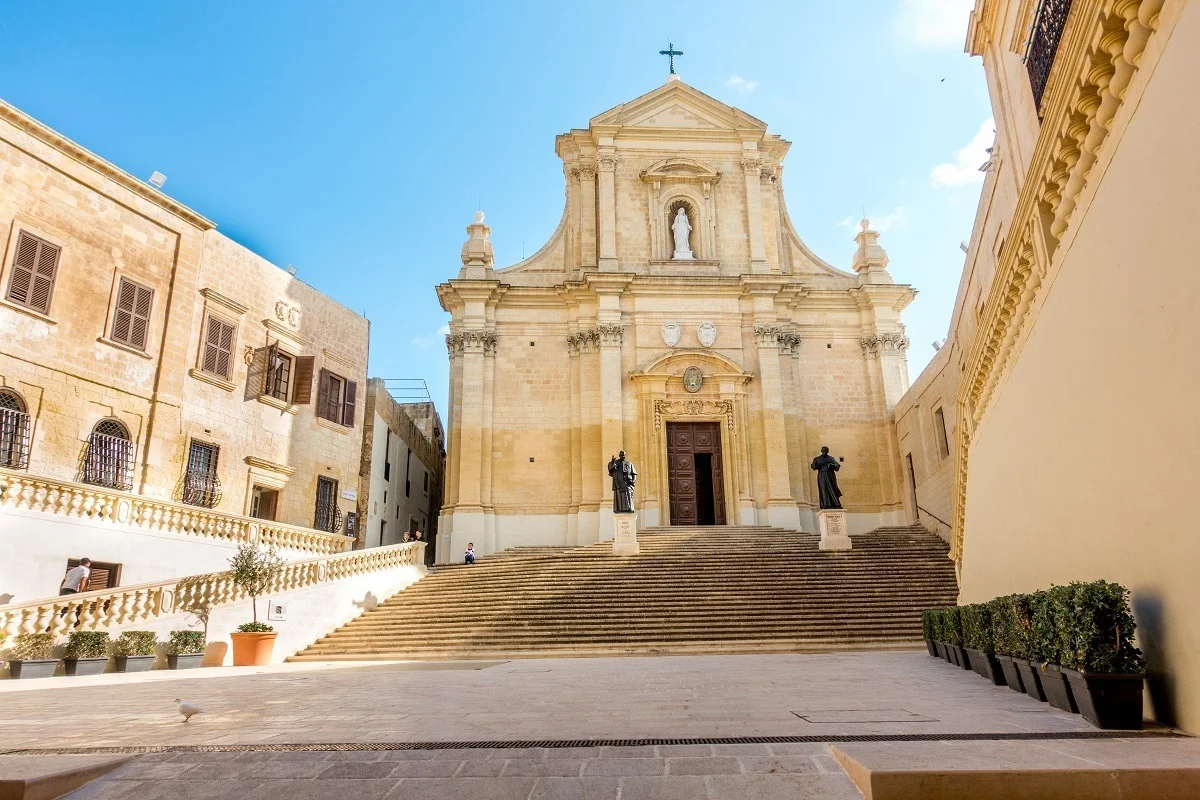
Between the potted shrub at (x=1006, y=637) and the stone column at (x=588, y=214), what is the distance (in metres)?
20.6

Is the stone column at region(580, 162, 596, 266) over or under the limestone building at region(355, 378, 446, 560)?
over

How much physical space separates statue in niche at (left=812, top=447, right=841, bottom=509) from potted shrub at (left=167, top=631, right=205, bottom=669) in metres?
14.2

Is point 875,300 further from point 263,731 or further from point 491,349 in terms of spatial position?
point 263,731

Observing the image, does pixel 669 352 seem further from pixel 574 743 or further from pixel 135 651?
pixel 574 743

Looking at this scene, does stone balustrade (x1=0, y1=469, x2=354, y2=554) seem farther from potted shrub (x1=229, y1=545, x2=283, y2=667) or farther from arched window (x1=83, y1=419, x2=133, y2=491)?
potted shrub (x1=229, y1=545, x2=283, y2=667)

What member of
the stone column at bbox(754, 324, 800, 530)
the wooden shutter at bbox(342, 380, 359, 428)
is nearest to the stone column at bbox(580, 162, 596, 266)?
the stone column at bbox(754, 324, 800, 530)

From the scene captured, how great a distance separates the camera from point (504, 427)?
2472cm

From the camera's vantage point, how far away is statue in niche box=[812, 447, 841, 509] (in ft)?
63.6

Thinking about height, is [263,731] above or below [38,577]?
below

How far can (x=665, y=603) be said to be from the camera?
15.6 meters

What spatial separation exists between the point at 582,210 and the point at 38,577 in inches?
757

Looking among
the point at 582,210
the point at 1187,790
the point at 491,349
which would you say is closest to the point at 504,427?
the point at 491,349

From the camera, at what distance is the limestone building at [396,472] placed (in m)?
24.1

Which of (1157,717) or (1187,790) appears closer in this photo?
(1187,790)
